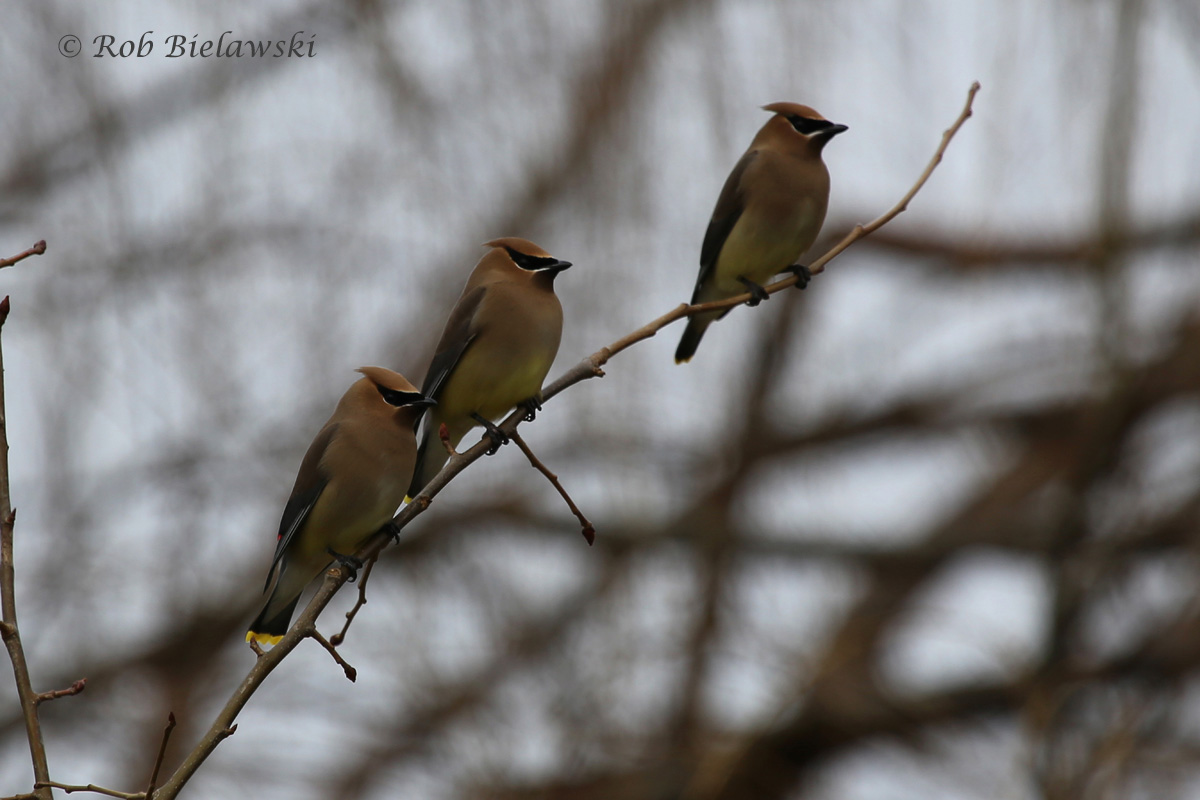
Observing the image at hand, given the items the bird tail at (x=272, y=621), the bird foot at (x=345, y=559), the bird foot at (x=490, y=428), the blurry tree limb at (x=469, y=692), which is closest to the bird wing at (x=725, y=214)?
the bird foot at (x=490, y=428)

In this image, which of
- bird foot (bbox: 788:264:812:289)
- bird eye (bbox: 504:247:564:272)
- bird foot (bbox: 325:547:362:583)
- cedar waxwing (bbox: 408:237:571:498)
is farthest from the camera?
bird eye (bbox: 504:247:564:272)

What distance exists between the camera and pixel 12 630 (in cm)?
211

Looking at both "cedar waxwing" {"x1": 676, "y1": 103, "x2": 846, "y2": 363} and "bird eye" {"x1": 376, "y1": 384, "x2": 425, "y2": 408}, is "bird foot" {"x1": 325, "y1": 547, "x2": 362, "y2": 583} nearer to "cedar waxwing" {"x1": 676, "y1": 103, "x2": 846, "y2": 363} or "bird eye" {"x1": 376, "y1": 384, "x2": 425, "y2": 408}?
"bird eye" {"x1": 376, "y1": 384, "x2": 425, "y2": 408}

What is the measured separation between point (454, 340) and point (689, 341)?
105cm

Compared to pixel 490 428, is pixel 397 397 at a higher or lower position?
higher

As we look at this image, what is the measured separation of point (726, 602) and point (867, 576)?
1806 millimetres

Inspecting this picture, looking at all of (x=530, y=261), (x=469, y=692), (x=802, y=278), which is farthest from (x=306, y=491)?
(x=469, y=692)

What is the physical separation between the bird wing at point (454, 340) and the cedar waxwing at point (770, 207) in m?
0.74

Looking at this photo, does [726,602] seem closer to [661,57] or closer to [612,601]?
[612,601]

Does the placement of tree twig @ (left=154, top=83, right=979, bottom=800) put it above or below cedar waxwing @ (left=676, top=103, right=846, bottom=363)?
below

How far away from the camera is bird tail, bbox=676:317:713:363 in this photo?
467cm

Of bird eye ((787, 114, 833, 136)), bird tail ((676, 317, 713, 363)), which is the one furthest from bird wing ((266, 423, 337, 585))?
bird eye ((787, 114, 833, 136))

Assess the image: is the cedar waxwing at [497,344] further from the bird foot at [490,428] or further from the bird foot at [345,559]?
the bird foot at [345,559]

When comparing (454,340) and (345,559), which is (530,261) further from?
(345,559)
